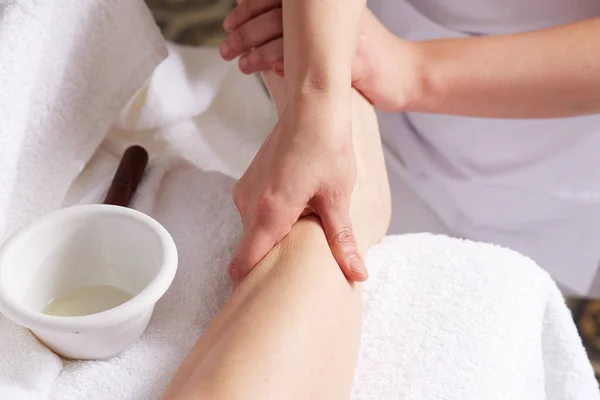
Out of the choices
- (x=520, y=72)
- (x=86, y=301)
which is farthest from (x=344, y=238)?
(x=520, y=72)

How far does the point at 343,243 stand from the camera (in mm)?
519

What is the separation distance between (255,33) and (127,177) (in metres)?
0.22

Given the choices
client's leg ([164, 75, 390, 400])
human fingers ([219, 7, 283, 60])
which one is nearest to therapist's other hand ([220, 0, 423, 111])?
human fingers ([219, 7, 283, 60])

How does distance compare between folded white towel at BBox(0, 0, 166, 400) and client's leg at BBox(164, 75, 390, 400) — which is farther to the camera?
folded white towel at BBox(0, 0, 166, 400)

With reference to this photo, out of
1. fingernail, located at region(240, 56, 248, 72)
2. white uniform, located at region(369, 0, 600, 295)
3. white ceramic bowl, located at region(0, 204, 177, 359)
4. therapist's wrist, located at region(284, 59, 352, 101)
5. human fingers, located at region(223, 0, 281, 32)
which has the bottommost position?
white uniform, located at region(369, 0, 600, 295)

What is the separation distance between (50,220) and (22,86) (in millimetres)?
183

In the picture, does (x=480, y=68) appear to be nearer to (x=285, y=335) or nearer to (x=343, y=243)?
(x=343, y=243)

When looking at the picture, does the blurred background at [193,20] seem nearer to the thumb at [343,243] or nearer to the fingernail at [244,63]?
the fingernail at [244,63]

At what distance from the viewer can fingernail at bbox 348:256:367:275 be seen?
51 centimetres

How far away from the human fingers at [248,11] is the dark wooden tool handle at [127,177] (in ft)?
0.66

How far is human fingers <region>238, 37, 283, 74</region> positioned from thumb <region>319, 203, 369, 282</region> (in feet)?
0.78

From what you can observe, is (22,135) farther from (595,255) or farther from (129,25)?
(595,255)

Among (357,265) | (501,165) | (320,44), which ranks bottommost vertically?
(501,165)

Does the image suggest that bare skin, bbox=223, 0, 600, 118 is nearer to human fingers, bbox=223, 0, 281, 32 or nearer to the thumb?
human fingers, bbox=223, 0, 281, 32
